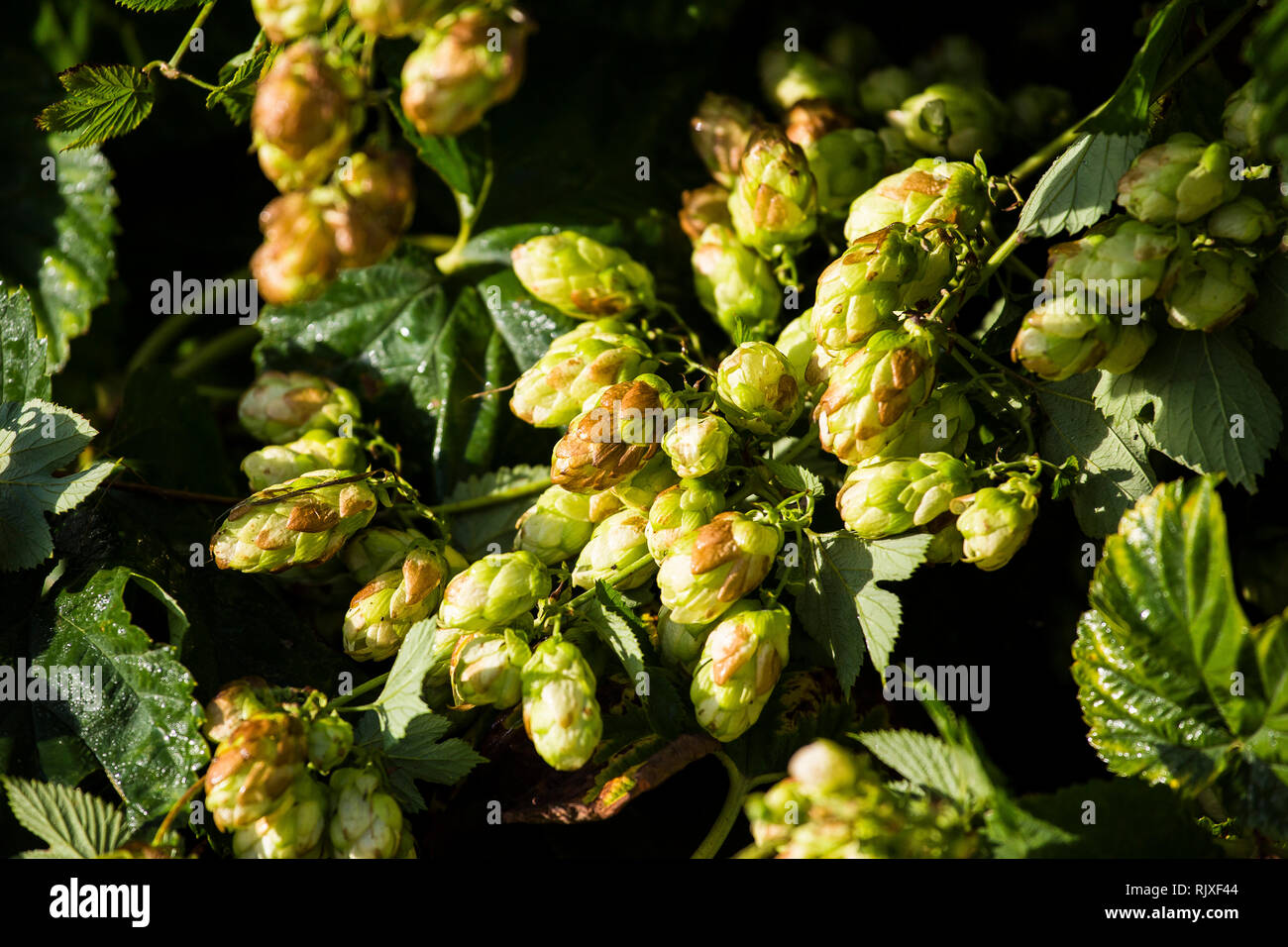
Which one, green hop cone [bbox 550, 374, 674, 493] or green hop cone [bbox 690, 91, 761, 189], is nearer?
green hop cone [bbox 550, 374, 674, 493]

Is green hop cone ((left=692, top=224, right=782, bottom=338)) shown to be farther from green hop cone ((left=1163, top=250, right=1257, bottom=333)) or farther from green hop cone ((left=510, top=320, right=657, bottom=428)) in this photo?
green hop cone ((left=1163, top=250, right=1257, bottom=333))

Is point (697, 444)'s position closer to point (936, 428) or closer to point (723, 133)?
point (936, 428)

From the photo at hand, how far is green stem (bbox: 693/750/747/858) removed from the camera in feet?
3.24

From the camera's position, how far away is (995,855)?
0.77m

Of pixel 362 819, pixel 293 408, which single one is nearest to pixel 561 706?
pixel 362 819

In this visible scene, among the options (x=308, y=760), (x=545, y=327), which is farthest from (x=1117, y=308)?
(x=308, y=760)

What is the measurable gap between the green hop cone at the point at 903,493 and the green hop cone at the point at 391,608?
0.39 meters

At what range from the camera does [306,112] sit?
72 cm

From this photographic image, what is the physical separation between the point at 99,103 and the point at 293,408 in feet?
1.18

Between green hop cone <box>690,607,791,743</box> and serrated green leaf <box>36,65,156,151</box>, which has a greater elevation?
serrated green leaf <box>36,65,156,151</box>

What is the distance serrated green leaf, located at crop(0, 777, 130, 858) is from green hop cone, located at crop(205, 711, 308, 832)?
131 millimetres

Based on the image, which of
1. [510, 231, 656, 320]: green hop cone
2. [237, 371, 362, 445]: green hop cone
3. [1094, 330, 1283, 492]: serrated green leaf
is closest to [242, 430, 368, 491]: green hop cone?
[237, 371, 362, 445]: green hop cone

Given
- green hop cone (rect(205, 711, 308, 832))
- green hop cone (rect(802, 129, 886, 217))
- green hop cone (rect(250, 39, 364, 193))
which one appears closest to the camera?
green hop cone (rect(250, 39, 364, 193))
